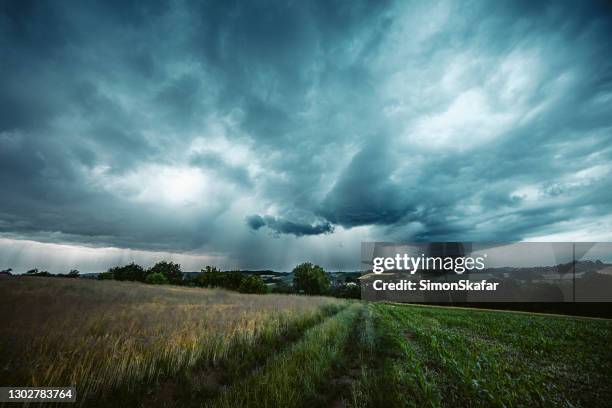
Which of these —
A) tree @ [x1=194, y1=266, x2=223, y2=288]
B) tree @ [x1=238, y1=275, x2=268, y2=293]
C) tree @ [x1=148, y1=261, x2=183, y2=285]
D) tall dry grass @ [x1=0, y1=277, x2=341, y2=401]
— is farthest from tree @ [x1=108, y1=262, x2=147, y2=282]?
tall dry grass @ [x1=0, y1=277, x2=341, y2=401]

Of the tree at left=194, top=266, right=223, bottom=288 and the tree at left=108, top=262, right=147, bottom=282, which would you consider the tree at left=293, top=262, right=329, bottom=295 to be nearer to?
the tree at left=194, top=266, right=223, bottom=288

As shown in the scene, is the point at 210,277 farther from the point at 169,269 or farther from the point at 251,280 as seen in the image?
the point at 169,269

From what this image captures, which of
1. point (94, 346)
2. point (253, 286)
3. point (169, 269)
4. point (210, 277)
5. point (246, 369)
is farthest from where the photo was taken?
point (169, 269)

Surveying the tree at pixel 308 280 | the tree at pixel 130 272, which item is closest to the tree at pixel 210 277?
the tree at pixel 308 280

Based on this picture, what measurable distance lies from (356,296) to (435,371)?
321 ft

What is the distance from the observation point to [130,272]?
92.1 m

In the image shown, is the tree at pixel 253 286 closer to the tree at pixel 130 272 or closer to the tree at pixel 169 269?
the tree at pixel 169 269

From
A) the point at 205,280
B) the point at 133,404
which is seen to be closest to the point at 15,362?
the point at 133,404

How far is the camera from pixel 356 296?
95.7 meters

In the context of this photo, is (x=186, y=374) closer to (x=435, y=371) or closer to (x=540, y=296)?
(x=435, y=371)

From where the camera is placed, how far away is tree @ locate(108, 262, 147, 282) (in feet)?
297

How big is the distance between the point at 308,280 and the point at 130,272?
247 feet

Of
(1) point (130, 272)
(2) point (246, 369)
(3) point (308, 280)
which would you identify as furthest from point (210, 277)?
(2) point (246, 369)

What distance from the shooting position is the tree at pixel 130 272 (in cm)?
9050
